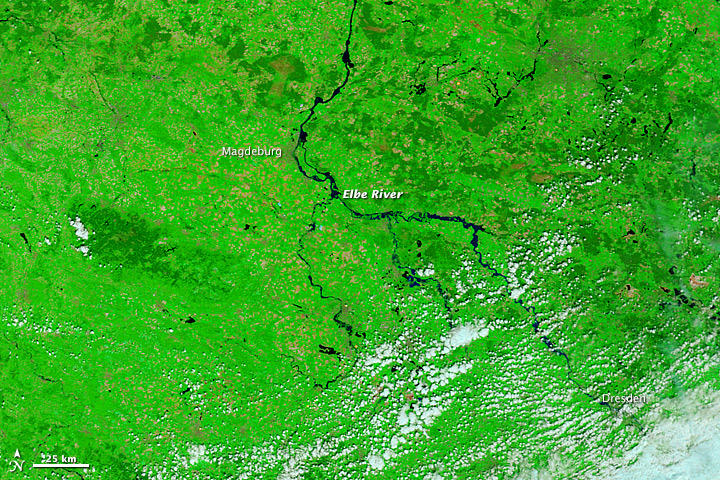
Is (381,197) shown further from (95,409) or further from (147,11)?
(95,409)

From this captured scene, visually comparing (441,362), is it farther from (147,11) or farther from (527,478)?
(147,11)

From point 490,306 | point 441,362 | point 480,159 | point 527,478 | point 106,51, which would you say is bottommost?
point 527,478

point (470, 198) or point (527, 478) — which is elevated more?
point (470, 198)

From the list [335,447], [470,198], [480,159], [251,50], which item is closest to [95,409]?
[335,447]

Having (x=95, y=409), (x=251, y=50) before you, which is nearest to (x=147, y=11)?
(x=251, y=50)

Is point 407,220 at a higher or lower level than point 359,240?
higher

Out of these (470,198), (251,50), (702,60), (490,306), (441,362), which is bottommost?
(441,362)
